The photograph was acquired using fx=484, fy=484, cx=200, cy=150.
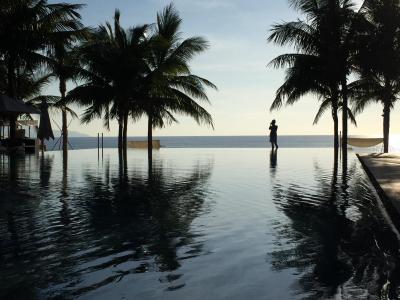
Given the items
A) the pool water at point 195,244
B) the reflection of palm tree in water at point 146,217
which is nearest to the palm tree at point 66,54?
the reflection of palm tree in water at point 146,217

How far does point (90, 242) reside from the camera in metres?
5.55

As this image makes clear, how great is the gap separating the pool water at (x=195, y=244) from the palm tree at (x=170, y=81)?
1493 centimetres

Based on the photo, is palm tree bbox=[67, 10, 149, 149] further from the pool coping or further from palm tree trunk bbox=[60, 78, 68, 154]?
the pool coping

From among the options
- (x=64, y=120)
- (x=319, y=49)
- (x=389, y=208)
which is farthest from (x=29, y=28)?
(x=389, y=208)

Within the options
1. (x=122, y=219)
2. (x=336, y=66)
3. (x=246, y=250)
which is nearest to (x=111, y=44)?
(x=336, y=66)

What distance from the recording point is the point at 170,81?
2584cm

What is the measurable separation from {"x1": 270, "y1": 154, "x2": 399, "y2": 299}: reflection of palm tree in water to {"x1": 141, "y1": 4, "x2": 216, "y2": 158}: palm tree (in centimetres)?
1651

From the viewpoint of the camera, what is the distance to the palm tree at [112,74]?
81.9 ft

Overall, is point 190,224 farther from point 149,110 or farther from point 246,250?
point 149,110

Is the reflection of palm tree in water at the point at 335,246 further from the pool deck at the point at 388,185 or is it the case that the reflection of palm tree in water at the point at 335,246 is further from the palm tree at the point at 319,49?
the palm tree at the point at 319,49

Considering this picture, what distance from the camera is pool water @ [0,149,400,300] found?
155 inches

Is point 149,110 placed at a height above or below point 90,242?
above

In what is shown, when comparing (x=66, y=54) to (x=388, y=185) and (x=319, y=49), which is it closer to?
(x=319, y=49)

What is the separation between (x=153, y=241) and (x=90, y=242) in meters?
0.72
